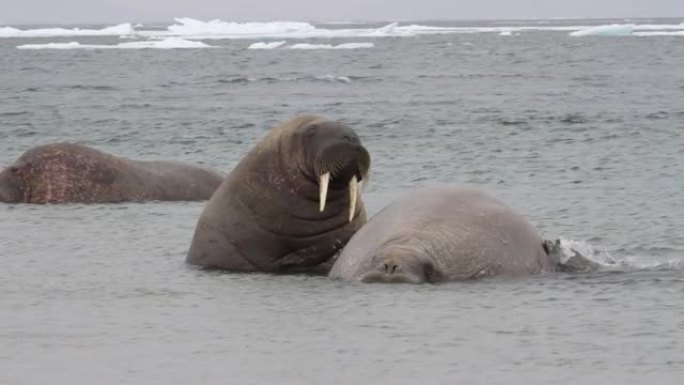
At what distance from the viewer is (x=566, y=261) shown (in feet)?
31.9

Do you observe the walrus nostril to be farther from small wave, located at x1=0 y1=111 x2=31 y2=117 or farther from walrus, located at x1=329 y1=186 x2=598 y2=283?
small wave, located at x1=0 y1=111 x2=31 y2=117

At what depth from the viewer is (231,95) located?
31953mm

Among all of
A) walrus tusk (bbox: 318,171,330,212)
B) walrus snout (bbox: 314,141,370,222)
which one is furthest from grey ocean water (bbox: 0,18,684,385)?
walrus snout (bbox: 314,141,370,222)

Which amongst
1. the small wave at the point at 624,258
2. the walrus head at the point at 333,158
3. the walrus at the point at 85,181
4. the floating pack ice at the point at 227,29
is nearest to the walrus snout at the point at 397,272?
the walrus head at the point at 333,158

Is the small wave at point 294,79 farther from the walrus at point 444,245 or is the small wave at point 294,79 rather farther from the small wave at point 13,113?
the walrus at point 444,245

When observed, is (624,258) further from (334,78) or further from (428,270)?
(334,78)

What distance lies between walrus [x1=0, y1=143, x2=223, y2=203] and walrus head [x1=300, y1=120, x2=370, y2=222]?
4483 millimetres

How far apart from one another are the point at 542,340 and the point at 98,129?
16371mm

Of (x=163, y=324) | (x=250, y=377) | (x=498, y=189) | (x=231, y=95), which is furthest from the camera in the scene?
(x=231, y=95)

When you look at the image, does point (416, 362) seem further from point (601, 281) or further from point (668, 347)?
point (601, 281)

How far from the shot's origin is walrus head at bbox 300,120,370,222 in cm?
970

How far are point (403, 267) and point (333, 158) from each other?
3.60 feet

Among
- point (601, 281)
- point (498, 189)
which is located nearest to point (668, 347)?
point (601, 281)

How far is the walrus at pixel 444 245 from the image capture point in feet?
29.7
